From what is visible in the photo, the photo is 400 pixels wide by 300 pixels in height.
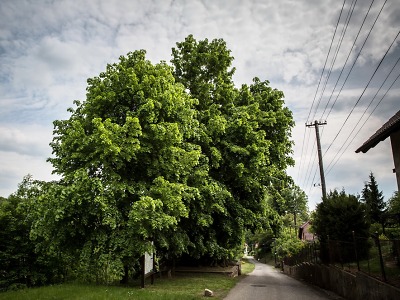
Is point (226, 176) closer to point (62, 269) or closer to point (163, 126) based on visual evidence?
point (163, 126)

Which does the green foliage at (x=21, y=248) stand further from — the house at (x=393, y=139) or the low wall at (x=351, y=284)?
the house at (x=393, y=139)

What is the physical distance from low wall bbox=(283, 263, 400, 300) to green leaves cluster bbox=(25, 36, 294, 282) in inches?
191

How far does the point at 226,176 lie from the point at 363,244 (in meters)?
8.01

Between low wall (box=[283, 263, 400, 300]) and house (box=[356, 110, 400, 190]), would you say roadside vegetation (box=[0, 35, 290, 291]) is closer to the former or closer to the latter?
low wall (box=[283, 263, 400, 300])

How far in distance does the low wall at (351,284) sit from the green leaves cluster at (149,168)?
4.84 meters

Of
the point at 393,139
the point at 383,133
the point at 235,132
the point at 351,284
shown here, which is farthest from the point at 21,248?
the point at 393,139

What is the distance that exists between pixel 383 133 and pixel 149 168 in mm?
9980

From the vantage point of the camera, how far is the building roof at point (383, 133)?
12.9m

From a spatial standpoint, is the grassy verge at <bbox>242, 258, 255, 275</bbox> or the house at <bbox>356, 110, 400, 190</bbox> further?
the grassy verge at <bbox>242, 258, 255, 275</bbox>

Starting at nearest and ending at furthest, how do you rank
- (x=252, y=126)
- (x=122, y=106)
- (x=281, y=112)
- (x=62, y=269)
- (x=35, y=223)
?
(x=35, y=223), (x=122, y=106), (x=62, y=269), (x=252, y=126), (x=281, y=112)

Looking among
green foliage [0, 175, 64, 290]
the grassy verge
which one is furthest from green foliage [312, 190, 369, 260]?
the grassy verge

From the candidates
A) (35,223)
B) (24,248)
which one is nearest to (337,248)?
(35,223)

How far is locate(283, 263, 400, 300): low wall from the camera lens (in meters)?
9.27

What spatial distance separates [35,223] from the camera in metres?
12.4
